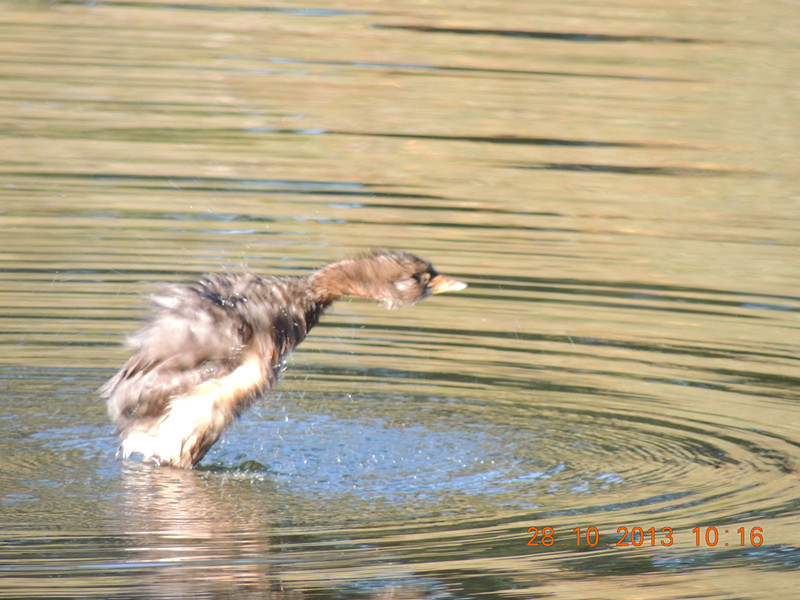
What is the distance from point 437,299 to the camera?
1055 cm

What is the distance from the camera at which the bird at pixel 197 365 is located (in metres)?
7.20

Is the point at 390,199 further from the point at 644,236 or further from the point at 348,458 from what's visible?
the point at 348,458

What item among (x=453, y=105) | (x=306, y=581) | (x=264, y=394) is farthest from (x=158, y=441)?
(x=453, y=105)

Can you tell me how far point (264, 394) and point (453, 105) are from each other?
732cm

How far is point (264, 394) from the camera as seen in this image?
24.1ft

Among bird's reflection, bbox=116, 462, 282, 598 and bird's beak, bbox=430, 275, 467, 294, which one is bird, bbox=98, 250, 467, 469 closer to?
bird's reflection, bbox=116, 462, 282, 598

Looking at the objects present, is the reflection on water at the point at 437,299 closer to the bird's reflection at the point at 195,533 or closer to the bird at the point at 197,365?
the bird's reflection at the point at 195,533

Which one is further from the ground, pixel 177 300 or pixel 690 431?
pixel 177 300

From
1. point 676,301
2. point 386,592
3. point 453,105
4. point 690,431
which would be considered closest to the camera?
point 386,592

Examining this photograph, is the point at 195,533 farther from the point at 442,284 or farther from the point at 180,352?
the point at 442,284
